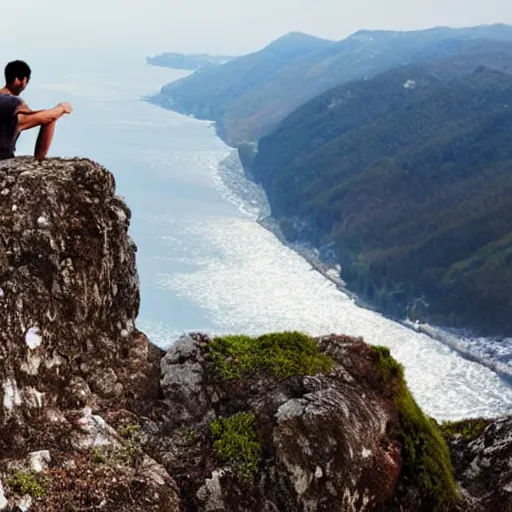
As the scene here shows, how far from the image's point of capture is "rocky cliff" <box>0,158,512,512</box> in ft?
31.7

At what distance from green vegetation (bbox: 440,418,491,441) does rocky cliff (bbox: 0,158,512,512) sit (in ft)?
1.12


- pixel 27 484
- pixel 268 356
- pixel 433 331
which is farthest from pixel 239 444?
pixel 433 331

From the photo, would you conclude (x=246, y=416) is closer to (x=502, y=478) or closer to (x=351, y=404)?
(x=351, y=404)

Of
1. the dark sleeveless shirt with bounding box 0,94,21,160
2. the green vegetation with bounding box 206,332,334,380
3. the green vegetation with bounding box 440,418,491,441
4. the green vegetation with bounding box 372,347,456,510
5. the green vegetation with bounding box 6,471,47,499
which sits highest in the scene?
the dark sleeveless shirt with bounding box 0,94,21,160

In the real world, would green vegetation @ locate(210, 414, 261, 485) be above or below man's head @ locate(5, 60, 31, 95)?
below

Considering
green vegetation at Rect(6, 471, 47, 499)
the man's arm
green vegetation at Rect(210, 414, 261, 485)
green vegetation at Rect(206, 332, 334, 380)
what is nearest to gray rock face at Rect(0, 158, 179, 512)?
green vegetation at Rect(6, 471, 47, 499)

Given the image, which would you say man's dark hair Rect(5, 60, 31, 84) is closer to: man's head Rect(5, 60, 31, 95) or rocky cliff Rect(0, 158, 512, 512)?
man's head Rect(5, 60, 31, 95)

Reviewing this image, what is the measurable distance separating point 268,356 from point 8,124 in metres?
6.28

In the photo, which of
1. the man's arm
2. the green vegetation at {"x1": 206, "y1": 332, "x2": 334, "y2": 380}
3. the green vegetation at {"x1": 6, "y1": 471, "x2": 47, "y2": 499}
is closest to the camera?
the green vegetation at {"x1": 6, "y1": 471, "x2": 47, "y2": 499}

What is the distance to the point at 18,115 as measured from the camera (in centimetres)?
1155

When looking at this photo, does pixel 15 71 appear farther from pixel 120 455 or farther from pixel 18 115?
pixel 120 455

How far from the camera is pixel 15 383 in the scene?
9.93 metres

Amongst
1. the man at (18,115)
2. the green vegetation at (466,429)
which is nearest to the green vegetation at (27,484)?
the man at (18,115)

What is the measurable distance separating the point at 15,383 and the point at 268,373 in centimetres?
430
